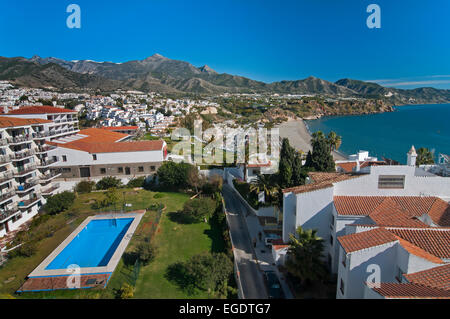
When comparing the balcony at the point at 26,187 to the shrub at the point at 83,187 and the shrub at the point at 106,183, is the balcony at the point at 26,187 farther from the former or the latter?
the shrub at the point at 106,183

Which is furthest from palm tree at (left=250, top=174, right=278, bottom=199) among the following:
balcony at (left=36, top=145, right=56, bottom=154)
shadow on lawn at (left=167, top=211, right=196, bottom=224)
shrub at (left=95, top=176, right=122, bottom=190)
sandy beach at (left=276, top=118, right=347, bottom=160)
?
sandy beach at (left=276, top=118, right=347, bottom=160)

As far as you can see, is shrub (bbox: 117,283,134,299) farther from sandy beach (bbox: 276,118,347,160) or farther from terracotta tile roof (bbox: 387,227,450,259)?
sandy beach (bbox: 276,118,347,160)

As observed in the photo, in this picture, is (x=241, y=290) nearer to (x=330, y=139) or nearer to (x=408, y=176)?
(x=408, y=176)

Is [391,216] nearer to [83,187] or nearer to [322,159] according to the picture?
[322,159]

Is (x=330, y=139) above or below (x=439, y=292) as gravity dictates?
above

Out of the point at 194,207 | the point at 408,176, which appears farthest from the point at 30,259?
the point at 408,176
